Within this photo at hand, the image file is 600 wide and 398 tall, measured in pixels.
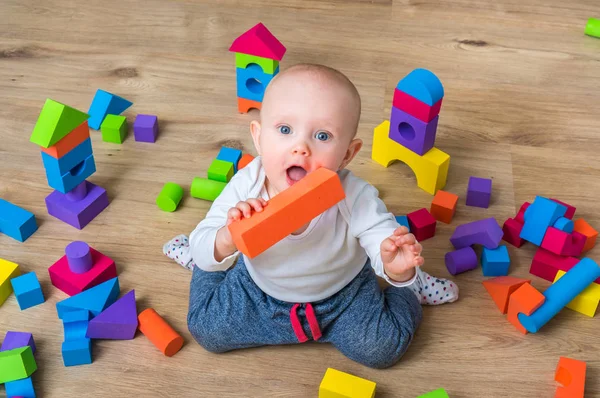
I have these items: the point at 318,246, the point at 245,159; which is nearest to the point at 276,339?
the point at 318,246

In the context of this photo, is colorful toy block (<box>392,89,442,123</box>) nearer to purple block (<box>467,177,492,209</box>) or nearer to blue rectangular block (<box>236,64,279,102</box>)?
purple block (<box>467,177,492,209</box>)

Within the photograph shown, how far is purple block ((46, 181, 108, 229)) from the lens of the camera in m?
1.42

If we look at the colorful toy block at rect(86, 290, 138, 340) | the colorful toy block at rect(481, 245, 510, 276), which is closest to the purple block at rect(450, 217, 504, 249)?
the colorful toy block at rect(481, 245, 510, 276)

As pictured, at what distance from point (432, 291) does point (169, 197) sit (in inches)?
20.5

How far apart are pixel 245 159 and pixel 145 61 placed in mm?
518

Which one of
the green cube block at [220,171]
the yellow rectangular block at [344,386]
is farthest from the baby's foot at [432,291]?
the green cube block at [220,171]

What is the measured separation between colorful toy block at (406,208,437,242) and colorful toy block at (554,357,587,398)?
344 millimetres

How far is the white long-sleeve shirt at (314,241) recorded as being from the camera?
1103 mm

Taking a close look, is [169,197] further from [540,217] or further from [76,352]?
[540,217]

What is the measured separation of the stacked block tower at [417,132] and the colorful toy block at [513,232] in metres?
0.17

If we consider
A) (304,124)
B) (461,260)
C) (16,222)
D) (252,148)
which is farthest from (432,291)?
(16,222)

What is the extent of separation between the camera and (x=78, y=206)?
1.42 metres

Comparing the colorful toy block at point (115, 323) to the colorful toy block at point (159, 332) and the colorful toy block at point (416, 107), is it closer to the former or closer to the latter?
the colorful toy block at point (159, 332)

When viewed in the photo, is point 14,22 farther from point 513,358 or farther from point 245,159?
point 513,358
